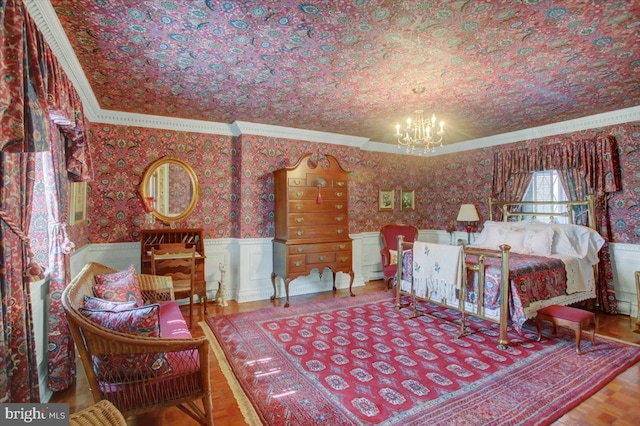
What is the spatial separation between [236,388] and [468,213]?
16.5 ft

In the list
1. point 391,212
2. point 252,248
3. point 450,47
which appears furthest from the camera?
point 391,212

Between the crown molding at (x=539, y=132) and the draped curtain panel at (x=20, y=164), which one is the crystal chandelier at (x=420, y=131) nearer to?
the crown molding at (x=539, y=132)

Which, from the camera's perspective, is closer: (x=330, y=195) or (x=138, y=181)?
(x=138, y=181)

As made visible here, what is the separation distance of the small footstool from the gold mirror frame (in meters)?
4.80

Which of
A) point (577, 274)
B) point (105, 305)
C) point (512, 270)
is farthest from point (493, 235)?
point (105, 305)

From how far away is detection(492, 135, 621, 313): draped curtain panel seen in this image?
4.57 m

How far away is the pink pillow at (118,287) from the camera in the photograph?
2.58 m

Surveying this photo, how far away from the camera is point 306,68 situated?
3107mm

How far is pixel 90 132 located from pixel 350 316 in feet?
14.1

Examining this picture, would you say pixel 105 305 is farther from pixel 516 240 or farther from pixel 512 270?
pixel 516 240

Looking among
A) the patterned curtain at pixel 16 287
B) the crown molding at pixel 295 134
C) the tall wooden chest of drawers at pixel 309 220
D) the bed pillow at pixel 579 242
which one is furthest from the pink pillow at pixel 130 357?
the bed pillow at pixel 579 242

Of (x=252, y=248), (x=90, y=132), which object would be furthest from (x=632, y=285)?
(x=90, y=132)

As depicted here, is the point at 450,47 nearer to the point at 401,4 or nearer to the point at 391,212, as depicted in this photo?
the point at 401,4

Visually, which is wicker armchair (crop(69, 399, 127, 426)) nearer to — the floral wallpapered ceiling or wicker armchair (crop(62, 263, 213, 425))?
wicker armchair (crop(62, 263, 213, 425))
